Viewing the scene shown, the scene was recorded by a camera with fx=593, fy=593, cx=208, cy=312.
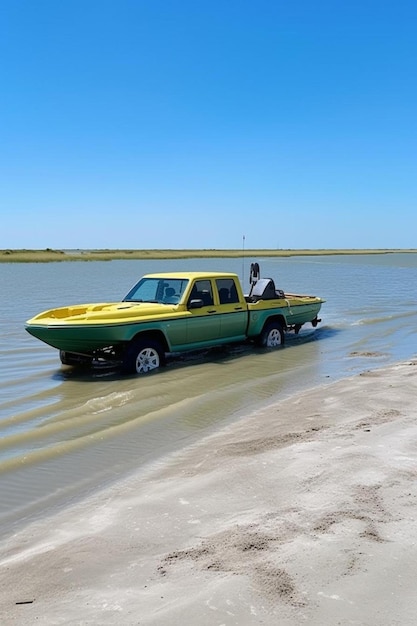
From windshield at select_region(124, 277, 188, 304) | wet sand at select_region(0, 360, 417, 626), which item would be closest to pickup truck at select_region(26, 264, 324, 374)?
windshield at select_region(124, 277, 188, 304)

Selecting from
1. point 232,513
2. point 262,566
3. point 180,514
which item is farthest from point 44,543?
point 262,566

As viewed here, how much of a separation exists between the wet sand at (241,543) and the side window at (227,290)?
630 cm

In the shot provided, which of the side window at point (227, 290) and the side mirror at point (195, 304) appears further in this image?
the side window at point (227, 290)

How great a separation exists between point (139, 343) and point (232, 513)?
6513mm

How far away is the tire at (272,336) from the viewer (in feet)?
44.1

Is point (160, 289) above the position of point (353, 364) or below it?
above

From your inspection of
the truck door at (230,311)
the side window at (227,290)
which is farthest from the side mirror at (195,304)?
the side window at (227,290)

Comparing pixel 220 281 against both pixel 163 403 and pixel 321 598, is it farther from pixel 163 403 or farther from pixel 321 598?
pixel 321 598

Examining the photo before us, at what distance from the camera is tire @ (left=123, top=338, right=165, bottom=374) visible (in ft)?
34.3

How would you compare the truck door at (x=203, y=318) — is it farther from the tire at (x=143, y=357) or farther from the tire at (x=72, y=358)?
the tire at (x=72, y=358)

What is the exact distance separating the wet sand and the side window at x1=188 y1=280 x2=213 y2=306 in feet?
19.0

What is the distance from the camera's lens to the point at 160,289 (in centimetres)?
1193

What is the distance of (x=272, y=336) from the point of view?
44.9 feet

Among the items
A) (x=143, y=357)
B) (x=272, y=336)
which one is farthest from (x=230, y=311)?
(x=143, y=357)
